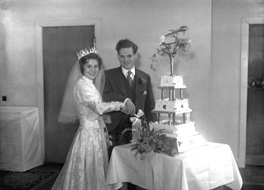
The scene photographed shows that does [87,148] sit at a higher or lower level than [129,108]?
lower

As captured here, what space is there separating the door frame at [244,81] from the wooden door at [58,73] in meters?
1.52

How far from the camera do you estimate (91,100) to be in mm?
2809

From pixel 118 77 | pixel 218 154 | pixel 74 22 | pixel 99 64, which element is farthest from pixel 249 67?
pixel 74 22

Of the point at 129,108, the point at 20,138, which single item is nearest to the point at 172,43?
the point at 129,108

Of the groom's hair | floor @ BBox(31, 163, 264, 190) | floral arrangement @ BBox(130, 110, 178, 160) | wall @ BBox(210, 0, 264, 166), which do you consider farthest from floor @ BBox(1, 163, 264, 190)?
the groom's hair

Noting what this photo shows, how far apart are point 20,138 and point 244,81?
95.9 inches

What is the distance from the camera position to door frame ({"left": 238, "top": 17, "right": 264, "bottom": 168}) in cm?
279

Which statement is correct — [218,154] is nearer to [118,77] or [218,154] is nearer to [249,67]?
[249,67]

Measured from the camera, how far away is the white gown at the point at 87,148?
281 cm

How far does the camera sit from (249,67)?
2.81m

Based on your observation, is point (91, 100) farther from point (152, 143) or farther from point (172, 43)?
point (172, 43)

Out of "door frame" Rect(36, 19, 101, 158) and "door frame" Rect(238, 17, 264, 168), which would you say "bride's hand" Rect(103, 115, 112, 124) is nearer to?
"door frame" Rect(36, 19, 101, 158)

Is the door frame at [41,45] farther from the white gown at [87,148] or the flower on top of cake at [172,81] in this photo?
the flower on top of cake at [172,81]

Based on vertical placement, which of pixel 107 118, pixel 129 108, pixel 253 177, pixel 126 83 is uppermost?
pixel 126 83
